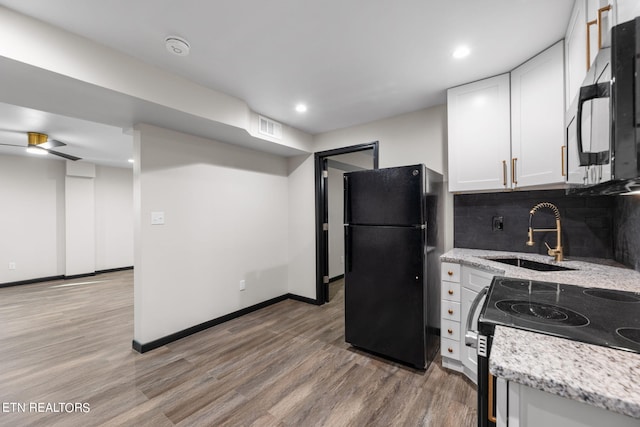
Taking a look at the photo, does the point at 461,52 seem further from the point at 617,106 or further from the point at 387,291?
the point at 387,291

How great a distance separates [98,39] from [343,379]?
3001 mm

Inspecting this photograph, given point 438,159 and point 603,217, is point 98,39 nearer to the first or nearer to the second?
point 438,159

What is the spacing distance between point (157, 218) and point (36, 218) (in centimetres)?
448

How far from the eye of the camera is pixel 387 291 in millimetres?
2285

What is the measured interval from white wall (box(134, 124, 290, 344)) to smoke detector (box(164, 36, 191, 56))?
3.23 ft

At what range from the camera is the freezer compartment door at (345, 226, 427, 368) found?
2137 mm

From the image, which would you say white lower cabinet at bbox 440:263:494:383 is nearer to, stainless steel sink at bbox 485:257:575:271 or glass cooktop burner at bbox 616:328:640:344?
stainless steel sink at bbox 485:257:575:271

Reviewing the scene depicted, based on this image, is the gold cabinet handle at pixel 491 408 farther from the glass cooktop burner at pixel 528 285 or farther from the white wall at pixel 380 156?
the white wall at pixel 380 156

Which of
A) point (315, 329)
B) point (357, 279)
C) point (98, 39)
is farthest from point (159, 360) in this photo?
point (98, 39)

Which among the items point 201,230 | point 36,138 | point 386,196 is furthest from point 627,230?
point 36,138

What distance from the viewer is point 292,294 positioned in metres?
4.07

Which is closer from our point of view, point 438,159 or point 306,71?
point 306,71

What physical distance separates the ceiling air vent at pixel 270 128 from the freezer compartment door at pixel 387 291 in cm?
156

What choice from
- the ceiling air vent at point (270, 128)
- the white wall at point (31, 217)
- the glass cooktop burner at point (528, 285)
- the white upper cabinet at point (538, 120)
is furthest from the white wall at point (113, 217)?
the white upper cabinet at point (538, 120)
